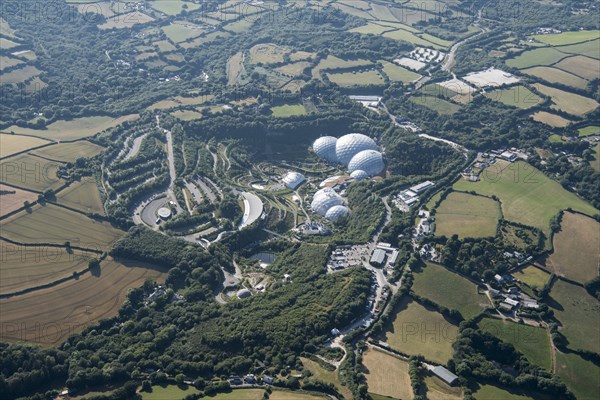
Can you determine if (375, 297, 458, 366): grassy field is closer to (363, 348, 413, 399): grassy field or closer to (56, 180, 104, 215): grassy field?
(363, 348, 413, 399): grassy field

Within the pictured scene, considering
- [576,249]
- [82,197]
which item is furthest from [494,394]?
[82,197]

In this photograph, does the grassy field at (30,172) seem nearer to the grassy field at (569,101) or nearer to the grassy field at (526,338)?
the grassy field at (526,338)

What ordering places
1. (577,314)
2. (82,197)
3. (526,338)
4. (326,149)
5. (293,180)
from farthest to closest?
(326,149) → (293,180) → (82,197) → (577,314) → (526,338)

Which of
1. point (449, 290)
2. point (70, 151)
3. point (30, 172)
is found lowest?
point (449, 290)

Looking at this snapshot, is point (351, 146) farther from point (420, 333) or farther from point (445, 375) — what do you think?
point (445, 375)

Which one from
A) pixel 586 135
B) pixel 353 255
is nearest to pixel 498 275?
pixel 353 255

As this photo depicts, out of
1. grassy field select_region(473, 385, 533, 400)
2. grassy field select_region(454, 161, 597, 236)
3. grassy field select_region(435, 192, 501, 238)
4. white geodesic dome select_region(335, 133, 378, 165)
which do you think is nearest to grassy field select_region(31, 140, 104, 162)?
white geodesic dome select_region(335, 133, 378, 165)
